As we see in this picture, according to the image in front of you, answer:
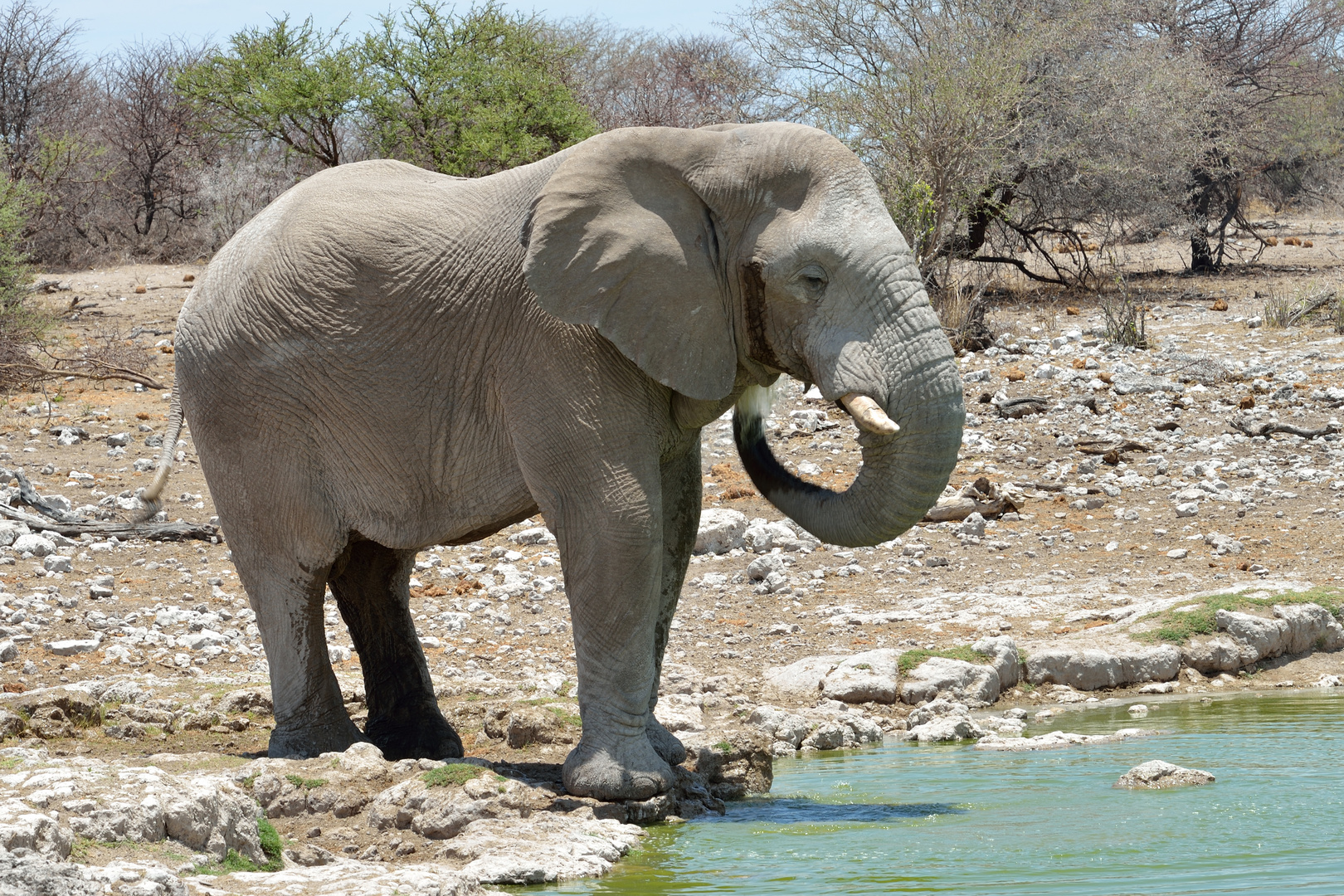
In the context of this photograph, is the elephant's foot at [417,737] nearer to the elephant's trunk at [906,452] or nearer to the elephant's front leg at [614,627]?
the elephant's front leg at [614,627]

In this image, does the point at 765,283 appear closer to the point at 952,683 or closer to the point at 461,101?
the point at 952,683

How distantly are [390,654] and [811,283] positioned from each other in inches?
111

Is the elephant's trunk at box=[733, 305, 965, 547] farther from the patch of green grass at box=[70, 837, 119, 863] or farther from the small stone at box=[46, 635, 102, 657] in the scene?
the small stone at box=[46, 635, 102, 657]

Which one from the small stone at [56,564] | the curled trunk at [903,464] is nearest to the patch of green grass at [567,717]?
the curled trunk at [903,464]

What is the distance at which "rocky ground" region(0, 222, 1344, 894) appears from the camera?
519 centimetres

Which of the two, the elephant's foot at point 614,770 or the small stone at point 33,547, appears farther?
the small stone at point 33,547

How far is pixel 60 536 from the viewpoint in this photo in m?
10.9

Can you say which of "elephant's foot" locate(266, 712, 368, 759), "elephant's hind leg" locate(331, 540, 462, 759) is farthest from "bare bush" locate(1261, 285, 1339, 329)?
"elephant's foot" locate(266, 712, 368, 759)

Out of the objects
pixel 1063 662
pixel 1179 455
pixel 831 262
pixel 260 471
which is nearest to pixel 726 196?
pixel 831 262

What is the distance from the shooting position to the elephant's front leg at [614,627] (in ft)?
19.0

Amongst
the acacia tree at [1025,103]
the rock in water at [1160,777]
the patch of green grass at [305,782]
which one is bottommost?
the rock in water at [1160,777]

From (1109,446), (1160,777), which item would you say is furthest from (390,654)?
(1109,446)

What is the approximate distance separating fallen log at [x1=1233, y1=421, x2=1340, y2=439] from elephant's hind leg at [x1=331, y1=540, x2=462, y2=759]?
29.1 feet

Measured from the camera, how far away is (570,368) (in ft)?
19.3
